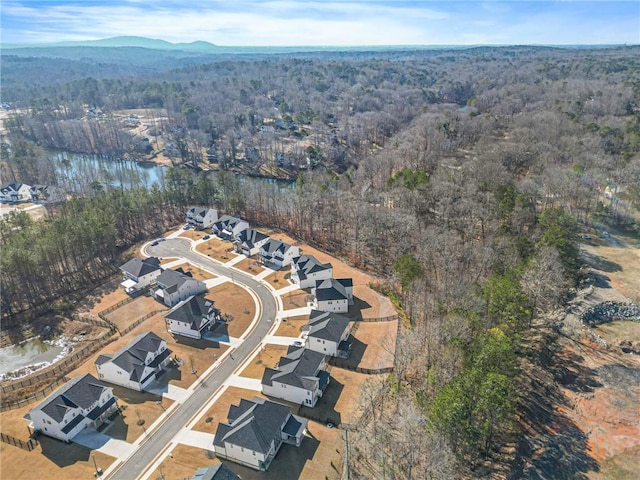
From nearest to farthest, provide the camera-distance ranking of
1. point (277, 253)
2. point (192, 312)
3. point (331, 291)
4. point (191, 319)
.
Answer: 1. point (191, 319)
2. point (192, 312)
3. point (331, 291)
4. point (277, 253)

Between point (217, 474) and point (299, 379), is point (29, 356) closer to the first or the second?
point (299, 379)

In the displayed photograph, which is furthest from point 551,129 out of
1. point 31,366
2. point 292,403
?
point 31,366

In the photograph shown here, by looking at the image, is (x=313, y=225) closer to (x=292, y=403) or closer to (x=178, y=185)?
(x=178, y=185)

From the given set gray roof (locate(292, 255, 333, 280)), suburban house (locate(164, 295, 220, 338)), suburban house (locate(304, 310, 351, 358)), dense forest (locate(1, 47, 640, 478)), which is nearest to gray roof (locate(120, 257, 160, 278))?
dense forest (locate(1, 47, 640, 478))

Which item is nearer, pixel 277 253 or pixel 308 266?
pixel 308 266

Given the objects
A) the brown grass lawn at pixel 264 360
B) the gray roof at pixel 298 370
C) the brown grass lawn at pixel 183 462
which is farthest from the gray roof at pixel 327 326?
the brown grass lawn at pixel 183 462

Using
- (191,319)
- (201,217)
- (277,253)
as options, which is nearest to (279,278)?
(277,253)
